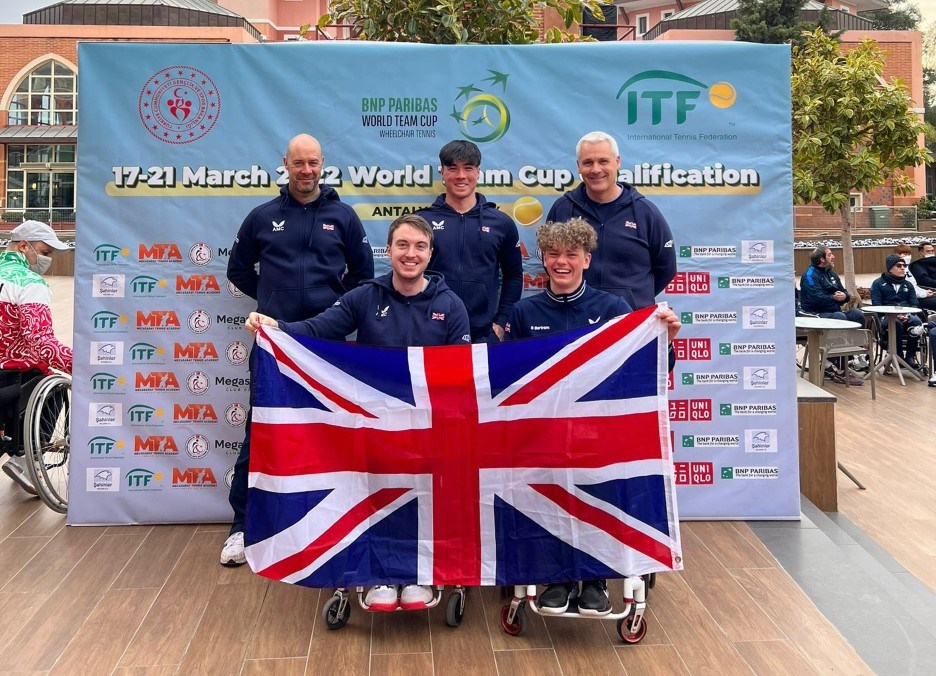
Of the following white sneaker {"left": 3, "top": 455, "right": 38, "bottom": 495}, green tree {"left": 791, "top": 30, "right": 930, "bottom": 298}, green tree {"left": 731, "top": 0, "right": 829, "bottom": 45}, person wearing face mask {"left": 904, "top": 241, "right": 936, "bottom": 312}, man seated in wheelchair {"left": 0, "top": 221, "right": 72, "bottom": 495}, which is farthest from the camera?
green tree {"left": 731, "top": 0, "right": 829, "bottom": 45}

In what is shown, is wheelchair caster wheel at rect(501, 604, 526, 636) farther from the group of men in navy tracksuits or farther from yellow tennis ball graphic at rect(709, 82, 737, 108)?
yellow tennis ball graphic at rect(709, 82, 737, 108)

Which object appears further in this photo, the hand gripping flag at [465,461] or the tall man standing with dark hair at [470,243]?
the tall man standing with dark hair at [470,243]

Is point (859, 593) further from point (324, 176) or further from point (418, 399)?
point (324, 176)

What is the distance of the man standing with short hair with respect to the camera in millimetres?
4152

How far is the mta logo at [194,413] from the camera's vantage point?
4852 millimetres

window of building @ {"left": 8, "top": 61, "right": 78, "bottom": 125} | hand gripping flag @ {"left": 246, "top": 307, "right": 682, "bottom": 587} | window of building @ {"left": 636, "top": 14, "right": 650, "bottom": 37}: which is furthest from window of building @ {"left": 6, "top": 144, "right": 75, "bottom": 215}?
hand gripping flag @ {"left": 246, "top": 307, "right": 682, "bottom": 587}

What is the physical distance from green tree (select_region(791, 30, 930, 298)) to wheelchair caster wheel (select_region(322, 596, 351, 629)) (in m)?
10.9

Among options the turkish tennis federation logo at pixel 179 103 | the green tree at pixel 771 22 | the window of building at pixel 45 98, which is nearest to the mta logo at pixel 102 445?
the turkish tennis federation logo at pixel 179 103

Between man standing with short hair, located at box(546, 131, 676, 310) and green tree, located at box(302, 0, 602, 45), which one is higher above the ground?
green tree, located at box(302, 0, 602, 45)

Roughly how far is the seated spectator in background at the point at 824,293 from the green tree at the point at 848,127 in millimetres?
1996

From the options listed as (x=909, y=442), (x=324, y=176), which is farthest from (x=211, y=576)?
(x=909, y=442)

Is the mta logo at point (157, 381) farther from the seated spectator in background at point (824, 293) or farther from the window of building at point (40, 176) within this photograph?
the window of building at point (40, 176)

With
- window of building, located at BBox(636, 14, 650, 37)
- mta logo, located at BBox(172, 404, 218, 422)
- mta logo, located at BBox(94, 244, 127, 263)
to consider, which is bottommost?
mta logo, located at BBox(172, 404, 218, 422)

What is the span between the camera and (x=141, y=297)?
4.83 m
